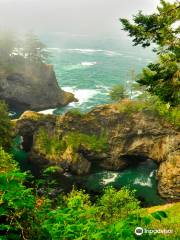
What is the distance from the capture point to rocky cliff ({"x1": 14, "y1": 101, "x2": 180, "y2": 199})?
75375 millimetres

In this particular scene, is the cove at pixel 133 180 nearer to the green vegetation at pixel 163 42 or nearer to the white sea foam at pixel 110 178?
the white sea foam at pixel 110 178

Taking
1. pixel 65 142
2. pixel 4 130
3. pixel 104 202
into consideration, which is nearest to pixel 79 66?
pixel 65 142

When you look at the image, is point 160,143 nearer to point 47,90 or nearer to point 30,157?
point 30,157

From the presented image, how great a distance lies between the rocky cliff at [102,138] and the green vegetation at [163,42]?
48.3 meters

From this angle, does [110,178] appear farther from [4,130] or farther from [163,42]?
[163,42]

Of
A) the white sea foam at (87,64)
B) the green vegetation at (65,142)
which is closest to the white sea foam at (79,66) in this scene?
the white sea foam at (87,64)

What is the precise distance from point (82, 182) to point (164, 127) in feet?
62.5

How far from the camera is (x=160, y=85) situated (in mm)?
26078

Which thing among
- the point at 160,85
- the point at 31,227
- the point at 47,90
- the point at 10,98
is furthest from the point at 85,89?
the point at 31,227

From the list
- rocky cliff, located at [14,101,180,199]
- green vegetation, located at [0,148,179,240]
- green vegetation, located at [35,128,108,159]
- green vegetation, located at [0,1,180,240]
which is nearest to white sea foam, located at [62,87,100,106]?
rocky cliff, located at [14,101,180,199]

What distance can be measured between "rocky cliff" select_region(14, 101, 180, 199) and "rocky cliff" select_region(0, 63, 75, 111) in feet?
118

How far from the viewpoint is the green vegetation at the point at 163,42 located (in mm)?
24688

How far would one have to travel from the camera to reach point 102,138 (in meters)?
78.3

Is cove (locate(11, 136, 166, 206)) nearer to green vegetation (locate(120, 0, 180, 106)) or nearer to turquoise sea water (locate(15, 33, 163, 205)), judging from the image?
turquoise sea water (locate(15, 33, 163, 205))
